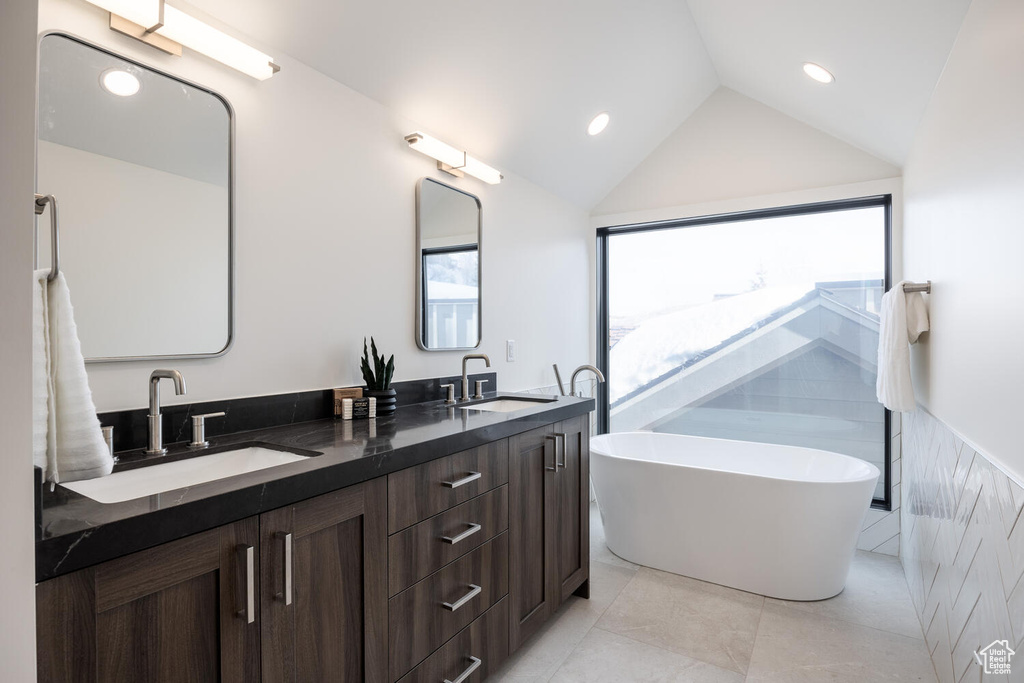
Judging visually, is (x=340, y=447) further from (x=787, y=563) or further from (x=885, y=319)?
(x=885, y=319)

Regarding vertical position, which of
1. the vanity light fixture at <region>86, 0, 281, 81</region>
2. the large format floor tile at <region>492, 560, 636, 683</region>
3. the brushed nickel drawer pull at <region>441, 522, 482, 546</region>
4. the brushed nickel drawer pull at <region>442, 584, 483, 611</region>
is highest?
the vanity light fixture at <region>86, 0, 281, 81</region>

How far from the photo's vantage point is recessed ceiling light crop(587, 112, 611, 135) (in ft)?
9.66

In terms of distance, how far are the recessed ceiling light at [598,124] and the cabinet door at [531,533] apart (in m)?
1.77

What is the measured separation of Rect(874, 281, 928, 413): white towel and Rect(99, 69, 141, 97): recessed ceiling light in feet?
9.34

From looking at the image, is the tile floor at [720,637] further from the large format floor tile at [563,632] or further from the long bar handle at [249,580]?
the long bar handle at [249,580]

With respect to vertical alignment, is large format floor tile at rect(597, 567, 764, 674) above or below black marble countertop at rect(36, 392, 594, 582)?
below

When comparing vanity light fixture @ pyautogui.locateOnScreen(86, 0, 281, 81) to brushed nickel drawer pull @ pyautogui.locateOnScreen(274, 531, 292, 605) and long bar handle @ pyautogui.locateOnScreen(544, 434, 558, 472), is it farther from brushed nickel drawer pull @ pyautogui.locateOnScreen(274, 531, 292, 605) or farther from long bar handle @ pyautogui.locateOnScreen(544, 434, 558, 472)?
long bar handle @ pyautogui.locateOnScreen(544, 434, 558, 472)

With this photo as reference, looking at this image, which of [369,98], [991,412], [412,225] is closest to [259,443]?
[412,225]

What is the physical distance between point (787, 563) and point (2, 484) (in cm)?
273

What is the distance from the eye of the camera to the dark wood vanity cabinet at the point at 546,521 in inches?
75.1

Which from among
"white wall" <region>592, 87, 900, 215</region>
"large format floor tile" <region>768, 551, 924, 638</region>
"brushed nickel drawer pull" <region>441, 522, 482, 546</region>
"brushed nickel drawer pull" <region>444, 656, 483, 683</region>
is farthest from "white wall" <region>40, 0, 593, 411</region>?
"large format floor tile" <region>768, 551, 924, 638</region>

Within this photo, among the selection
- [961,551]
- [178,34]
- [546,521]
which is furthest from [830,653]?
[178,34]

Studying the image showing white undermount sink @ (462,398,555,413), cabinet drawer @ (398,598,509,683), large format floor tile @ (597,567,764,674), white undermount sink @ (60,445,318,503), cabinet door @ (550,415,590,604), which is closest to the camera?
white undermount sink @ (60,445,318,503)

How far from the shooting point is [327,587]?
120 centimetres
